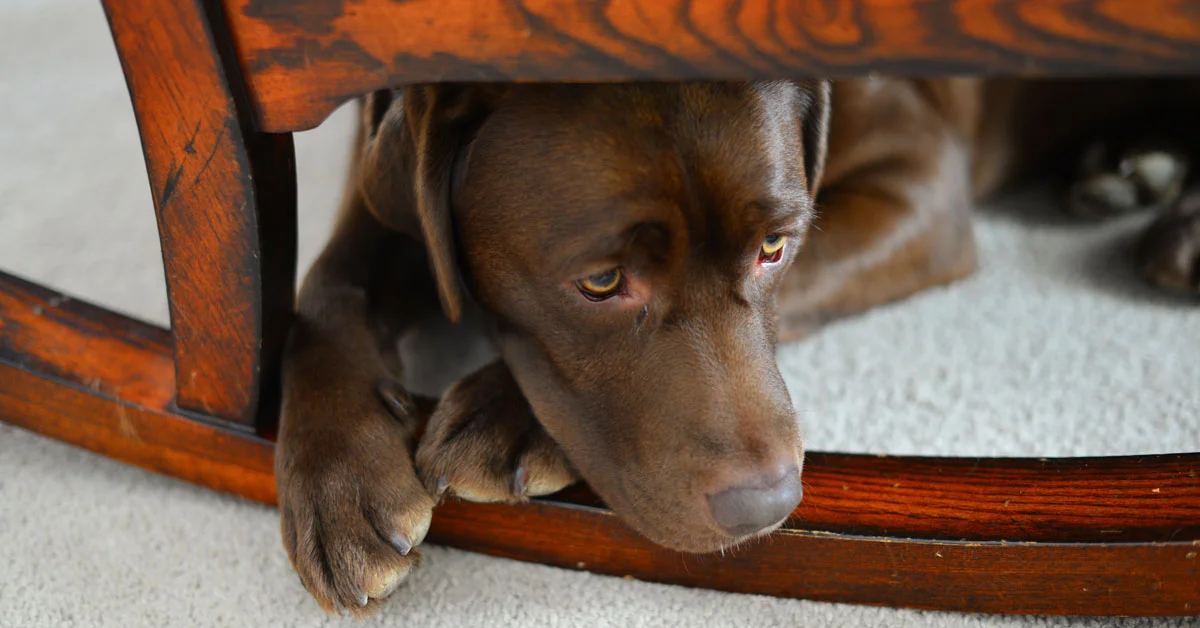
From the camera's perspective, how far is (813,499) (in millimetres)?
1354

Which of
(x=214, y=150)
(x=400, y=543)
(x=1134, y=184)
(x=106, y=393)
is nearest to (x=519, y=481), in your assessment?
(x=400, y=543)

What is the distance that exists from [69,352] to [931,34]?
1.32 metres

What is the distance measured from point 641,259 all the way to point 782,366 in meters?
0.73

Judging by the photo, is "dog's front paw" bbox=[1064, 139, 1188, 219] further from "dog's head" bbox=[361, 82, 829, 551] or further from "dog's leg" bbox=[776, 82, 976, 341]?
"dog's head" bbox=[361, 82, 829, 551]

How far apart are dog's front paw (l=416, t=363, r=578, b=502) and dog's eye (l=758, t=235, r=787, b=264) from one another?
361mm

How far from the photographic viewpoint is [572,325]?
4.39ft

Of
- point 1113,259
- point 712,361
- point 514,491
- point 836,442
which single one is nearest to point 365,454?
point 514,491

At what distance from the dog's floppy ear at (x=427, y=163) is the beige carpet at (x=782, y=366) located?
43cm

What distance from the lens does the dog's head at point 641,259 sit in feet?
4.03

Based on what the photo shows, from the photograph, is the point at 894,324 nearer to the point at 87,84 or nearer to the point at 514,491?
the point at 514,491

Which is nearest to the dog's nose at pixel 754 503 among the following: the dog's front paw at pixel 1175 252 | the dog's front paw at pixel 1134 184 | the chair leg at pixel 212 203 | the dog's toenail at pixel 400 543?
the dog's toenail at pixel 400 543

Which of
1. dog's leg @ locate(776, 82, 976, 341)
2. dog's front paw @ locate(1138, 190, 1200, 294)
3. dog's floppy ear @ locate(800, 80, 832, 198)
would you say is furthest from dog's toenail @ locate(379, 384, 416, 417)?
dog's front paw @ locate(1138, 190, 1200, 294)

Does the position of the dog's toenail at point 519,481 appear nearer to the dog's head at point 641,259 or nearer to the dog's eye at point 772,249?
the dog's head at point 641,259

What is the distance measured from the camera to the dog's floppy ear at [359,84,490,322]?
1341 millimetres
